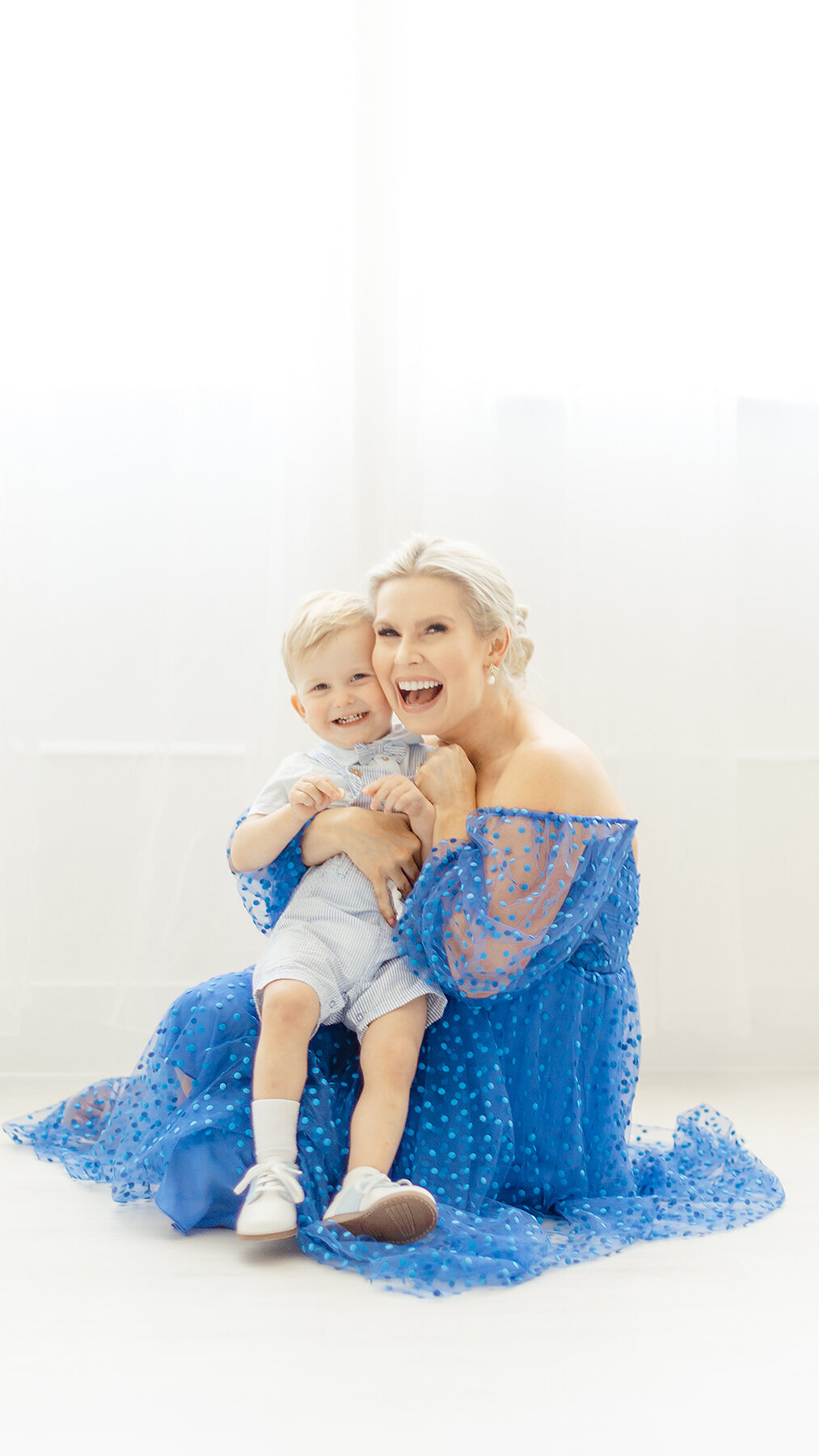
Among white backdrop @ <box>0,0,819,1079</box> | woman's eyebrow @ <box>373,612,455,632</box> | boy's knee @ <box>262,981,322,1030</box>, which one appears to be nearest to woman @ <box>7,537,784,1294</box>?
woman's eyebrow @ <box>373,612,455,632</box>

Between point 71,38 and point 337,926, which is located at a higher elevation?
point 71,38

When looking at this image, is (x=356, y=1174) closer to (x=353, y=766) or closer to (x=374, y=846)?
(x=374, y=846)

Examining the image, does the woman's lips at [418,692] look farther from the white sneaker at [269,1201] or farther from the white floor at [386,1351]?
the white floor at [386,1351]

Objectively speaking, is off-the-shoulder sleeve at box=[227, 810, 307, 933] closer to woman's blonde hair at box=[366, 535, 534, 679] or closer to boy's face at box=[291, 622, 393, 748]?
boy's face at box=[291, 622, 393, 748]

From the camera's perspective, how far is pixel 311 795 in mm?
1695

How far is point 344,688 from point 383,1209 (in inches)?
28.4

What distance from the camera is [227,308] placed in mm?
2717

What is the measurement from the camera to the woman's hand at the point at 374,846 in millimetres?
1721

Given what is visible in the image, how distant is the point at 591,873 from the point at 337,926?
1.18ft

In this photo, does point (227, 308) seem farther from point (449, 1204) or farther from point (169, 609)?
point (449, 1204)

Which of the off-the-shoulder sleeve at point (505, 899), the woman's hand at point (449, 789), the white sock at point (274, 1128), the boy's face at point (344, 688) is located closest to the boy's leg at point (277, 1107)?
the white sock at point (274, 1128)

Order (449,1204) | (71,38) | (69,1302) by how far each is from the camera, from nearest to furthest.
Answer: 1. (69,1302)
2. (449,1204)
3. (71,38)

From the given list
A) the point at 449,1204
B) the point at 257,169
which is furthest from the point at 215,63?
the point at 449,1204

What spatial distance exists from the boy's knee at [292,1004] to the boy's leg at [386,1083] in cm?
9
